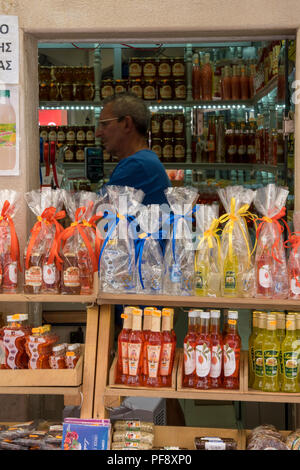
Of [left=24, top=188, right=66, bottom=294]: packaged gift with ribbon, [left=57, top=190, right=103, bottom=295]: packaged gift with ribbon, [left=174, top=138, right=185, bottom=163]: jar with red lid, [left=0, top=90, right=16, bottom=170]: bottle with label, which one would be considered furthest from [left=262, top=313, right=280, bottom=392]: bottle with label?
[left=174, top=138, right=185, bottom=163]: jar with red lid

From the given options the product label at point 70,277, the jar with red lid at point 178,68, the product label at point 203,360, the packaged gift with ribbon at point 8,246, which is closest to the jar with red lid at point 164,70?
the jar with red lid at point 178,68

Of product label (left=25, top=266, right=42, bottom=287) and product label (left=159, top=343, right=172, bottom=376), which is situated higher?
product label (left=25, top=266, right=42, bottom=287)

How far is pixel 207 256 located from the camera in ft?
7.47

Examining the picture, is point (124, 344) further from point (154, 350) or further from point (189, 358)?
point (189, 358)

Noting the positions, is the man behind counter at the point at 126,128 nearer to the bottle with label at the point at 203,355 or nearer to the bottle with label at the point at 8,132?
the bottle with label at the point at 8,132

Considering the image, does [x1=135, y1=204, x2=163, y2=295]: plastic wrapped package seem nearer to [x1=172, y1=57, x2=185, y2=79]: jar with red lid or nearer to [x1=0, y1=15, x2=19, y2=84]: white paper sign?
[x1=0, y1=15, x2=19, y2=84]: white paper sign

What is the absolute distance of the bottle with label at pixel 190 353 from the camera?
2213 millimetres

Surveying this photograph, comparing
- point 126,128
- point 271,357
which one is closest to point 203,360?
point 271,357

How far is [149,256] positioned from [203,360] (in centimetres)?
45

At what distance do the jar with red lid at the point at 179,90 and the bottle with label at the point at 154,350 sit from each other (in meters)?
3.40

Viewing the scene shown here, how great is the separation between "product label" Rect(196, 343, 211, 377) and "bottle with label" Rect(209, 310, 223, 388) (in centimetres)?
2

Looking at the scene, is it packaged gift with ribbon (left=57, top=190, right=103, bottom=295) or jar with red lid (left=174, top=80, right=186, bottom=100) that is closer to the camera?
packaged gift with ribbon (left=57, top=190, right=103, bottom=295)

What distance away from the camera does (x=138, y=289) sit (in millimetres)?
2299

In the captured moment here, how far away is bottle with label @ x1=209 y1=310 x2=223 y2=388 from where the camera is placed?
2197mm
